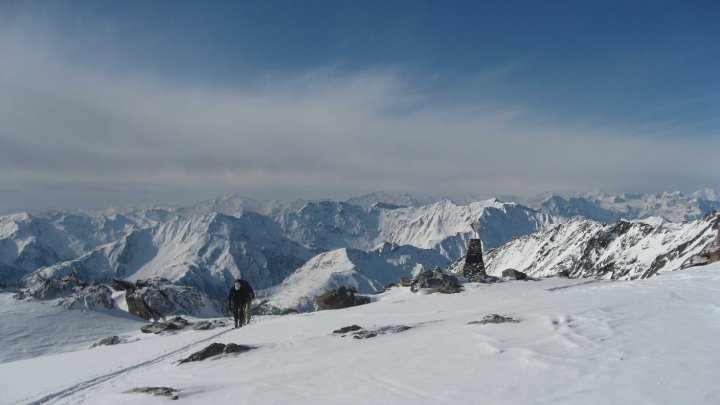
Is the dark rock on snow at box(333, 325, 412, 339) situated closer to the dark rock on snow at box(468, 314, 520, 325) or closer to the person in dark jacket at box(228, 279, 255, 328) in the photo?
the dark rock on snow at box(468, 314, 520, 325)

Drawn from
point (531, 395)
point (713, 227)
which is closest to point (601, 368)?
point (531, 395)

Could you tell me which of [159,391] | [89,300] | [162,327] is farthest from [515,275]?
[89,300]

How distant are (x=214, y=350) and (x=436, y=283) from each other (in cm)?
2153

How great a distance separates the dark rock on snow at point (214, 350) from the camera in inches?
680

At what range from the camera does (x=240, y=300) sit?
28.4 meters

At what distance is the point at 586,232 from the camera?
612 ft

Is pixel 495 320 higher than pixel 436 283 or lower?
higher

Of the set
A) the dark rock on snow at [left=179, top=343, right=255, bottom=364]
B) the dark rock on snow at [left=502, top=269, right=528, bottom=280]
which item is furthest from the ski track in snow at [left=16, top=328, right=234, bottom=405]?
the dark rock on snow at [left=502, top=269, right=528, bottom=280]

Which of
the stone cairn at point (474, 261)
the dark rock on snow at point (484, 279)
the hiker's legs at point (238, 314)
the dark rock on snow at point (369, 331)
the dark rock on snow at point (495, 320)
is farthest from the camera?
the stone cairn at point (474, 261)

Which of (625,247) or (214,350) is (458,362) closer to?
(214,350)

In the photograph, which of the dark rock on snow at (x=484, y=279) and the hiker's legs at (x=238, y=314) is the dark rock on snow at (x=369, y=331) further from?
the dark rock on snow at (x=484, y=279)

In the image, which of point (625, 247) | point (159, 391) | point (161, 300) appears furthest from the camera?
point (625, 247)

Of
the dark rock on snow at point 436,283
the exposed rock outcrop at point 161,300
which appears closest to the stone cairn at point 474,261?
the dark rock on snow at point 436,283

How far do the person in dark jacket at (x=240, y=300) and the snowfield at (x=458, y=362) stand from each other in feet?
13.7
